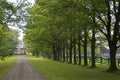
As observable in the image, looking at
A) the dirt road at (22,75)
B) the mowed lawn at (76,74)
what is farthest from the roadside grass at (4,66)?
the mowed lawn at (76,74)

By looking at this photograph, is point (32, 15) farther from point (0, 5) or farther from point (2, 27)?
point (0, 5)

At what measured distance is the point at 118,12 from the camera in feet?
99.9

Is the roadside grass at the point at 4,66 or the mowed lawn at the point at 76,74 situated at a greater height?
the roadside grass at the point at 4,66

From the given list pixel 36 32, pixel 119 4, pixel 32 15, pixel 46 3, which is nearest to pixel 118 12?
pixel 119 4

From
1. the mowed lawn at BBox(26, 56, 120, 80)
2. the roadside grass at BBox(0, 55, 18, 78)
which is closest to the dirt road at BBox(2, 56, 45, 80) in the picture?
the roadside grass at BBox(0, 55, 18, 78)

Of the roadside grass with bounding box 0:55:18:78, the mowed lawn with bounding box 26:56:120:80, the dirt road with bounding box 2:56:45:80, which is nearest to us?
the mowed lawn with bounding box 26:56:120:80

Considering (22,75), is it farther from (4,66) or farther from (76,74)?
(4,66)

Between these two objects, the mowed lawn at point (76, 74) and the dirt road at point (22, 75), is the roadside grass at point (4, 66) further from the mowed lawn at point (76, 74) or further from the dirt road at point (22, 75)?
the mowed lawn at point (76, 74)

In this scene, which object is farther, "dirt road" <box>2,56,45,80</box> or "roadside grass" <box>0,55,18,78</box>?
"roadside grass" <box>0,55,18,78</box>

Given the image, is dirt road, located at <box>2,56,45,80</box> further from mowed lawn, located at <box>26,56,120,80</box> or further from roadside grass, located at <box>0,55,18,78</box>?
mowed lawn, located at <box>26,56,120,80</box>

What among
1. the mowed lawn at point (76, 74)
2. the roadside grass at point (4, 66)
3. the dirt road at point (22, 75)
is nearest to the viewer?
the mowed lawn at point (76, 74)

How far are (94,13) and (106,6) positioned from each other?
1698 mm

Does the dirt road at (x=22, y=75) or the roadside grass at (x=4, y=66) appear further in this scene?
the roadside grass at (x=4, y=66)

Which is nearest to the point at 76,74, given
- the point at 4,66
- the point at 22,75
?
the point at 22,75
